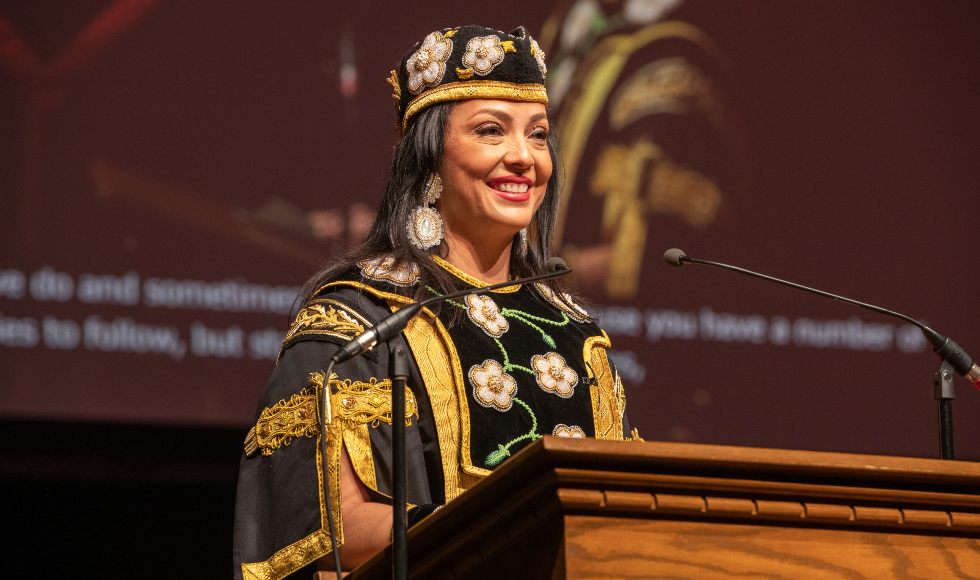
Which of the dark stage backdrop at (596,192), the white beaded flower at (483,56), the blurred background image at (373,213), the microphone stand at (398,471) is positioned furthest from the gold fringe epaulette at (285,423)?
the dark stage backdrop at (596,192)

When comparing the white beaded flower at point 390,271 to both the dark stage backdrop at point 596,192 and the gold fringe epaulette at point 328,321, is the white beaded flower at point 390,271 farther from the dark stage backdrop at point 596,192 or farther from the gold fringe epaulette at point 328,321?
the dark stage backdrop at point 596,192

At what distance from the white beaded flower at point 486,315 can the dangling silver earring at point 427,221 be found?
0.47ft

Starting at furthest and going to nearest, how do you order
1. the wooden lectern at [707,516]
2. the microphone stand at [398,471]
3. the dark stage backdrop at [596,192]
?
the dark stage backdrop at [596,192]
the microphone stand at [398,471]
the wooden lectern at [707,516]

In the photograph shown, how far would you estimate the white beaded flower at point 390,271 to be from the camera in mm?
2252

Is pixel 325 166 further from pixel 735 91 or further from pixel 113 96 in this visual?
pixel 735 91

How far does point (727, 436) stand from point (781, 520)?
254 cm

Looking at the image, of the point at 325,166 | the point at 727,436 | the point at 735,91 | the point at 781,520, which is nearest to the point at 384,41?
the point at 325,166

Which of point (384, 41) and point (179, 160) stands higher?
point (384, 41)

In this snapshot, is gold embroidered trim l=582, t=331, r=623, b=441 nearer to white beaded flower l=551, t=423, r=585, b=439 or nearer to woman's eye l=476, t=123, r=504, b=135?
white beaded flower l=551, t=423, r=585, b=439

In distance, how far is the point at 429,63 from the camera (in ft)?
7.85

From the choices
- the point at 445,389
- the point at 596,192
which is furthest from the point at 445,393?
the point at 596,192

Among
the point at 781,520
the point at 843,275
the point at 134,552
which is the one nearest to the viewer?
the point at 781,520

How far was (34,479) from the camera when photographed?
3.53 m

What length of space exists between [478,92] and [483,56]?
8 centimetres
